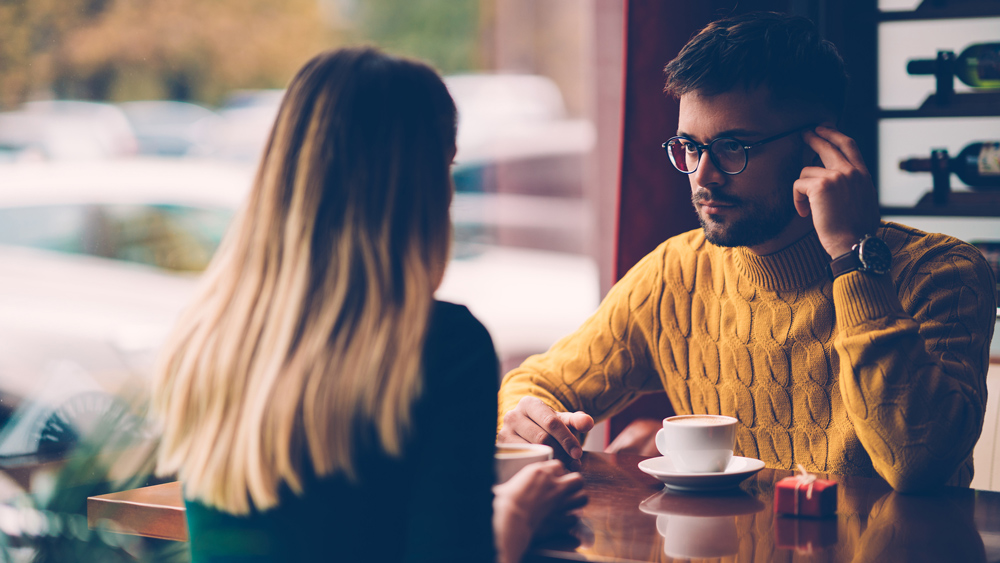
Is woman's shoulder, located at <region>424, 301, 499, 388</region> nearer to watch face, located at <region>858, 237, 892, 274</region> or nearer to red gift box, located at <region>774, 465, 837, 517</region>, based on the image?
Result: red gift box, located at <region>774, 465, 837, 517</region>

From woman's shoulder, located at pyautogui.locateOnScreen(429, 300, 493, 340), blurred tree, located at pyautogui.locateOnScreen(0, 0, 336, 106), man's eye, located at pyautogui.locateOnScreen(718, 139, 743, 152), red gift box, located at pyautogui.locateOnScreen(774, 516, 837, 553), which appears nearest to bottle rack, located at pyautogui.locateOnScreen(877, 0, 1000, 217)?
man's eye, located at pyautogui.locateOnScreen(718, 139, 743, 152)

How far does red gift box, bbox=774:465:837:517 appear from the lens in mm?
1100

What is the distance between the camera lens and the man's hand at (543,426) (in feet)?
4.61

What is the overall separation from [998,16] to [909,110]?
0.29 m

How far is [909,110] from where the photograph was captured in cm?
217

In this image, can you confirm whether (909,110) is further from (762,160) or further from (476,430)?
(476,430)

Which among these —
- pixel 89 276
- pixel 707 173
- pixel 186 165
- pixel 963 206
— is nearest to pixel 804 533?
pixel 707 173

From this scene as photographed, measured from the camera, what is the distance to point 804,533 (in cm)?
104

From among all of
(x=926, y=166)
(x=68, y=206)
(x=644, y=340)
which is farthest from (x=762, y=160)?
(x=68, y=206)

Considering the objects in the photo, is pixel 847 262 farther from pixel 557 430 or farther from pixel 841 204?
pixel 557 430

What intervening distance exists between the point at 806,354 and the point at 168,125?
6089 millimetres

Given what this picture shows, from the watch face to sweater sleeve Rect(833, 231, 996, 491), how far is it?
0.6 inches

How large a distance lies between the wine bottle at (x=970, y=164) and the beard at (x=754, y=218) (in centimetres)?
64

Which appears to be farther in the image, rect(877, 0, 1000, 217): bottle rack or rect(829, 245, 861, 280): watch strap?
rect(877, 0, 1000, 217): bottle rack
